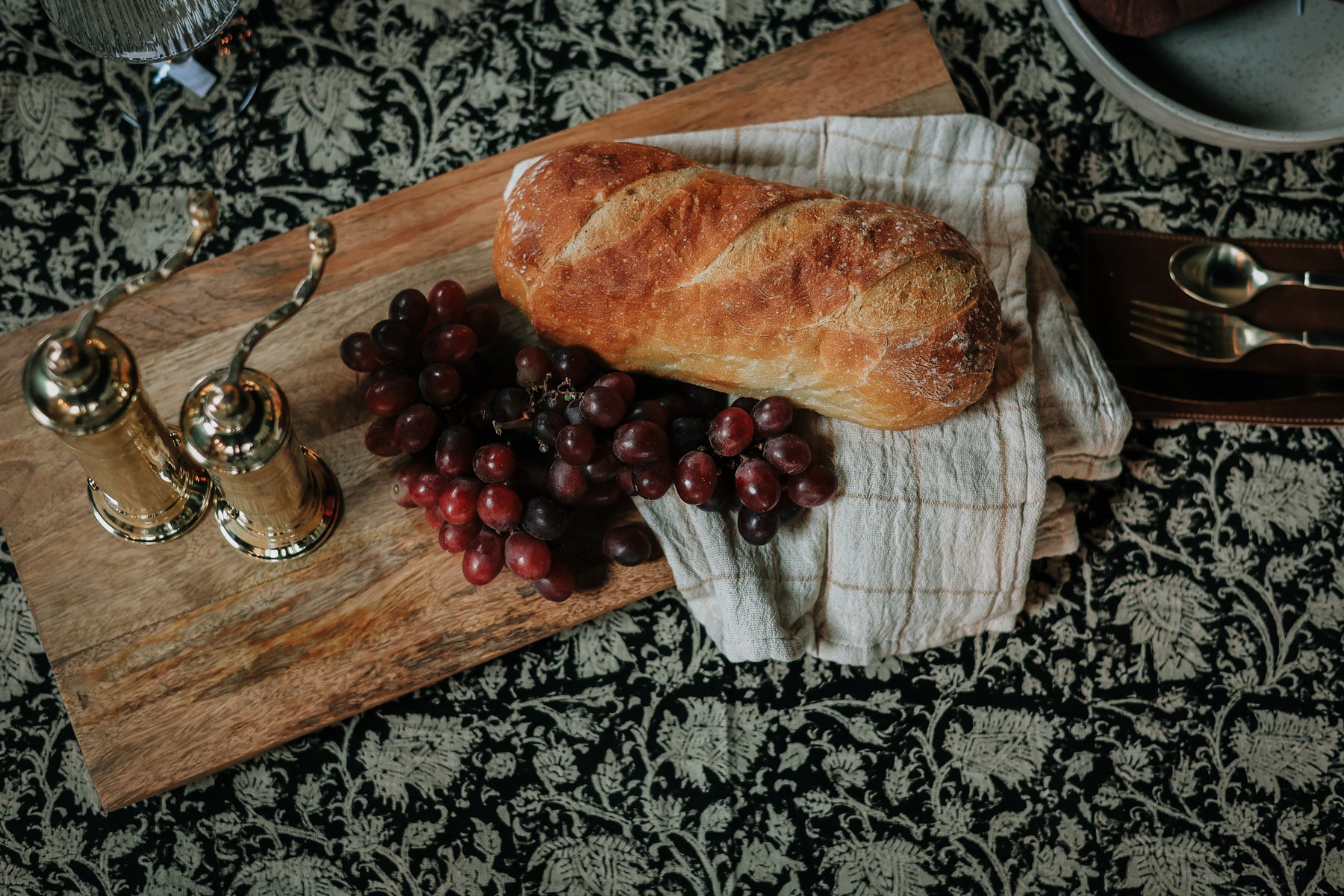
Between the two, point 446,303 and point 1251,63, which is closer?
point 446,303

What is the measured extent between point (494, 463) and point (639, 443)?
139 mm

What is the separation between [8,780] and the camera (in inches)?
39.2

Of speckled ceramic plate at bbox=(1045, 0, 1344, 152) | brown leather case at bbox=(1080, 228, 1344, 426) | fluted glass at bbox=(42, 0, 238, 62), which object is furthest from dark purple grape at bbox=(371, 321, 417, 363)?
speckled ceramic plate at bbox=(1045, 0, 1344, 152)

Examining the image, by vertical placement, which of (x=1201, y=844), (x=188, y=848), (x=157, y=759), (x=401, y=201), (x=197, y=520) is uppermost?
(x=401, y=201)

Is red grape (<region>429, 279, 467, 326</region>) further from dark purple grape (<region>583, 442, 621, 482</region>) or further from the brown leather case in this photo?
the brown leather case

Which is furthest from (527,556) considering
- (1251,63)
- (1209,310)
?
(1251,63)

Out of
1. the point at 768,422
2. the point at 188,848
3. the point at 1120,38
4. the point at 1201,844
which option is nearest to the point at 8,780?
the point at 188,848

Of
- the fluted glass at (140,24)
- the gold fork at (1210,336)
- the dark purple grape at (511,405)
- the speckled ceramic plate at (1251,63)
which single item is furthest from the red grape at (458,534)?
the speckled ceramic plate at (1251,63)

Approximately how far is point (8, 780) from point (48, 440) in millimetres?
389

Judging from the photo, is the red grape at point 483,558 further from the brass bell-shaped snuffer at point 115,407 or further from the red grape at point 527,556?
the brass bell-shaped snuffer at point 115,407

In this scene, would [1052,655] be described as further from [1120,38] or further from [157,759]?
[157,759]

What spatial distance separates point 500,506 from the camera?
0.84 meters

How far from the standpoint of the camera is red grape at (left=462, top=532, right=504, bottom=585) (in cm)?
88

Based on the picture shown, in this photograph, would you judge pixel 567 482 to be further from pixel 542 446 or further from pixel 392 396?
pixel 392 396
